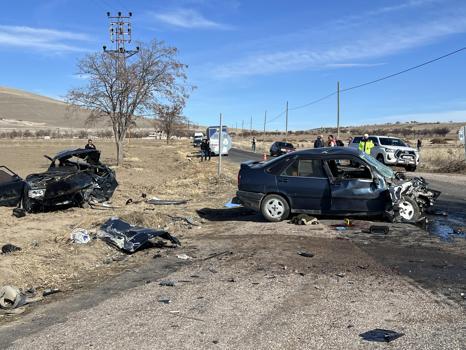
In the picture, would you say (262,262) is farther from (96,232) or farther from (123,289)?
(96,232)

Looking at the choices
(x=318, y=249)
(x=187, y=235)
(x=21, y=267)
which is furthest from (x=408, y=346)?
(x=187, y=235)

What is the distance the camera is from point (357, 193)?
10336 mm

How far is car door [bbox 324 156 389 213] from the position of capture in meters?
10.3

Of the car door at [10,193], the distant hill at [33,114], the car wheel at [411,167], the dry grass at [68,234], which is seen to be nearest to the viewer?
the dry grass at [68,234]

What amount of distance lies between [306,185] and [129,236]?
386 centimetres

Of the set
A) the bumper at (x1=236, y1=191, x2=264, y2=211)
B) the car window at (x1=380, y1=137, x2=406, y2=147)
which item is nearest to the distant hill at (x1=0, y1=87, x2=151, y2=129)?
the car window at (x1=380, y1=137, x2=406, y2=147)

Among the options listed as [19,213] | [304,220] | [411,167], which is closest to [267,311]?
[304,220]

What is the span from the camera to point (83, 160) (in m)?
15.0

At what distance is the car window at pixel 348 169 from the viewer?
10619 millimetres

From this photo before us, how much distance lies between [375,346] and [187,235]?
6194 millimetres

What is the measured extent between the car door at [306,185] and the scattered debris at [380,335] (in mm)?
5952

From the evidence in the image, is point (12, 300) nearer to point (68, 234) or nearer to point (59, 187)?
point (68, 234)

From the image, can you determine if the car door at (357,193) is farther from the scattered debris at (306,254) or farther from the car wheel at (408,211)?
the scattered debris at (306,254)

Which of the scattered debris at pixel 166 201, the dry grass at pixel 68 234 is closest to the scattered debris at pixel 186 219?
the dry grass at pixel 68 234
